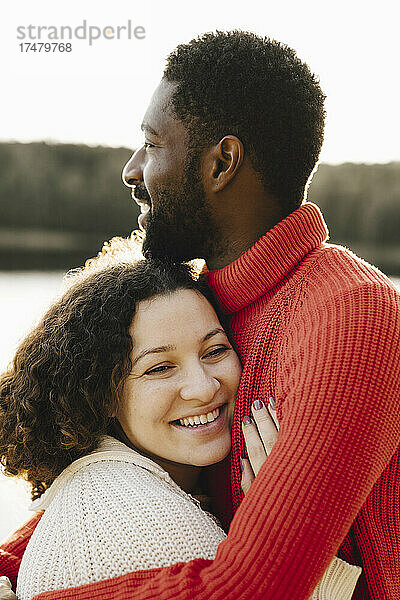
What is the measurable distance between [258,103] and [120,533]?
85 cm

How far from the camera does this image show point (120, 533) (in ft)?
4.15

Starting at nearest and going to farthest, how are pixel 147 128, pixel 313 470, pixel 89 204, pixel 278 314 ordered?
1. pixel 313 470
2. pixel 278 314
3. pixel 147 128
4. pixel 89 204

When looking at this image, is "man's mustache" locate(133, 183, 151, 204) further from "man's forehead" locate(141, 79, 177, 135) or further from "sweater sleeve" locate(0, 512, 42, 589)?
"sweater sleeve" locate(0, 512, 42, 589)

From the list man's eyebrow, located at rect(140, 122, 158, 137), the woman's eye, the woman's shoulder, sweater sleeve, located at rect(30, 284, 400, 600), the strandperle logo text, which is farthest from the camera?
the strandperle logo text

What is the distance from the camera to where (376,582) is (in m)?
1.29

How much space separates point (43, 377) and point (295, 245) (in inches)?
22.2

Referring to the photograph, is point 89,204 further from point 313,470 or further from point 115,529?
point 313,470

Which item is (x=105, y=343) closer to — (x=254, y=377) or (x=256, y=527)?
(x=254, y=377)

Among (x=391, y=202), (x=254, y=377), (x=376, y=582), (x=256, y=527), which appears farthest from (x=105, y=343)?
(x=391, y=202)

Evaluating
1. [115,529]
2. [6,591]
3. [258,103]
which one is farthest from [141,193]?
[6,591]

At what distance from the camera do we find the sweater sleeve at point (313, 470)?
42.5 inches

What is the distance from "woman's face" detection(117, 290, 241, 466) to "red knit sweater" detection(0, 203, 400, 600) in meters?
0.06

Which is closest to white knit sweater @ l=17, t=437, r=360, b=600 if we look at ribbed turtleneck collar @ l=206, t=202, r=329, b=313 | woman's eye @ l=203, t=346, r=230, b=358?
woman's eye @ l=203, t=346, r=230, b=358

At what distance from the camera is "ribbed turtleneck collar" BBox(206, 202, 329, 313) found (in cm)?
147
